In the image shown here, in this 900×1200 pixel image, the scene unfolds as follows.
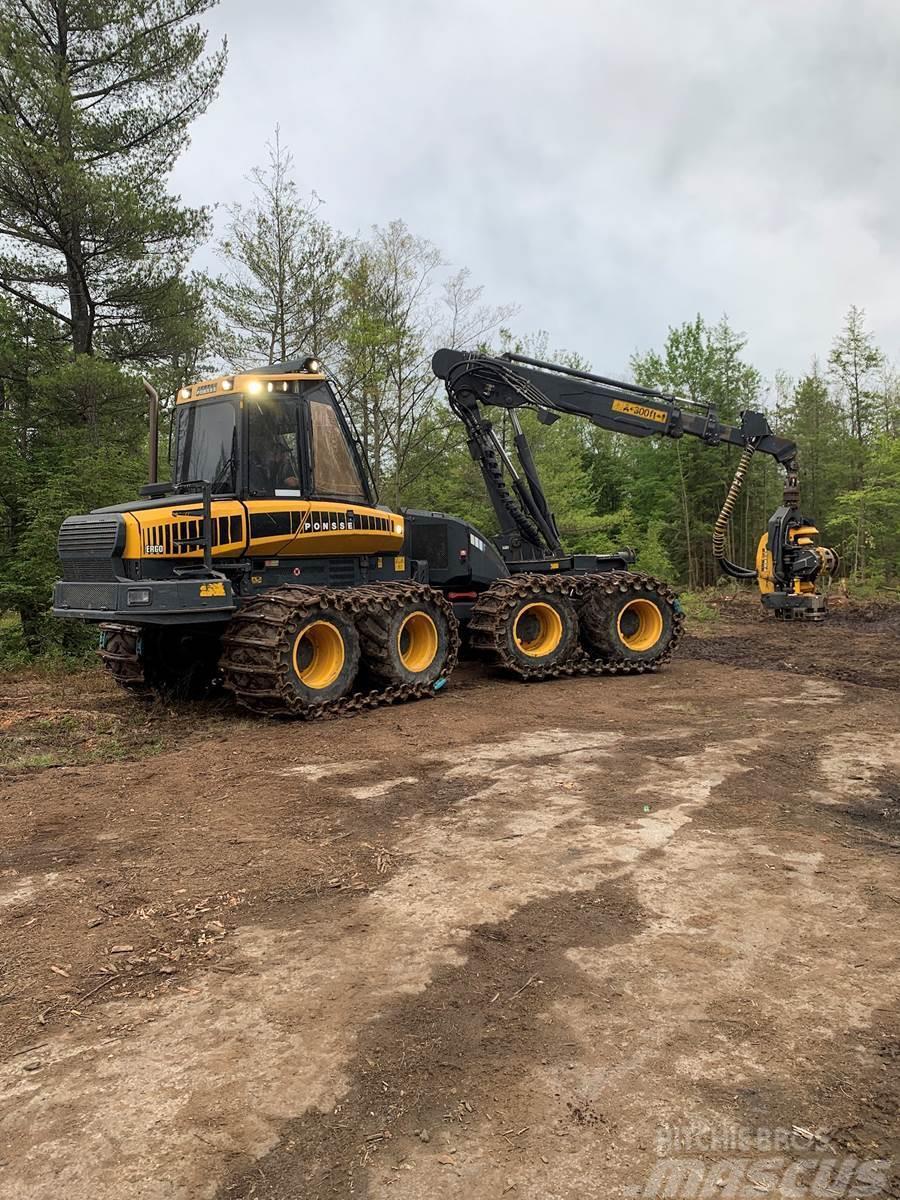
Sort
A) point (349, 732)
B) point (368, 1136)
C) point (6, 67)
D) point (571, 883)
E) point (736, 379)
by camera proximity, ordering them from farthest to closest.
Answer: point (736, 379)
point (6, 67)
point (349, 732)
point (571, 883)
point (368, 1136)

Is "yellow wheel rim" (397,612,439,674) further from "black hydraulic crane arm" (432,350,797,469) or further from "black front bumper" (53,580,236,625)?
"black hydraulic crane arm" (432,350,797,469)

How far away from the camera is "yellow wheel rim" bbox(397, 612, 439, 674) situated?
31.6 feet

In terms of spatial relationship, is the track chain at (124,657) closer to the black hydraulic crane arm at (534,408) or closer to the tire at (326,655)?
the tire at (326,655)

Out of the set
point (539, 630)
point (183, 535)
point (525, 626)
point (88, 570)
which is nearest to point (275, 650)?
point (183, 535)

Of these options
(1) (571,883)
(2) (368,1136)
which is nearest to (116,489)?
(1) (571,883)

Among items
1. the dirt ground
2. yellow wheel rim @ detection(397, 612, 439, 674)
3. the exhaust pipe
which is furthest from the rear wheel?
the exhaust pipe

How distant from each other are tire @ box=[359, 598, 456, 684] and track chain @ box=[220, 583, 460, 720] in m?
0.29

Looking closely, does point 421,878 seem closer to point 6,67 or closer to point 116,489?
point 116,489

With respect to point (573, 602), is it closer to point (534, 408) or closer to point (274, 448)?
point (534, 408)

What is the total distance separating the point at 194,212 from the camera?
1535 cm

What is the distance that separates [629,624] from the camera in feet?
38.8

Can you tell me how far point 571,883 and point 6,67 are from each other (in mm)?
15169

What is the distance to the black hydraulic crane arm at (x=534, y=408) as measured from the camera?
11.9m

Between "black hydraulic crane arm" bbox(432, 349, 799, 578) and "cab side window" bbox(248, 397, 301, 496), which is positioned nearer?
"cab side window" bbox(248, 397, 301, 496)
